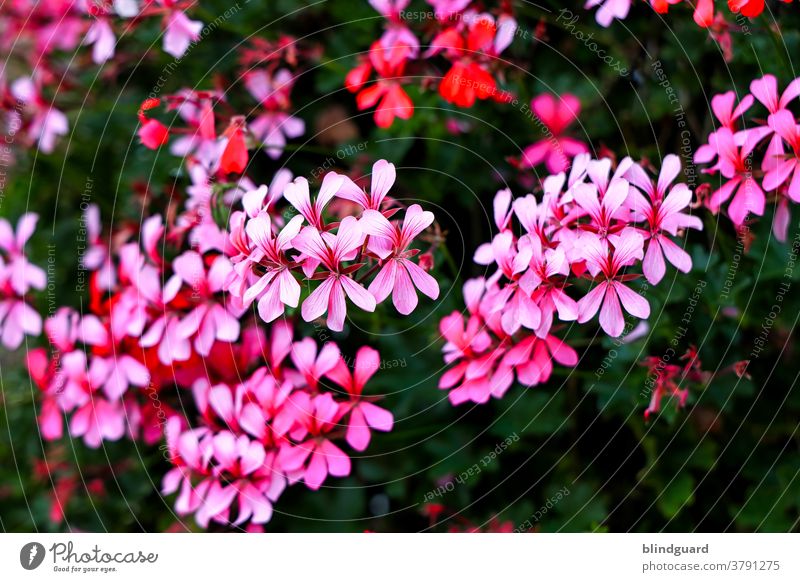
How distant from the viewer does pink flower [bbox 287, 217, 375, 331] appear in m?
0.66

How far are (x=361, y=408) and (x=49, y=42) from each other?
88cm

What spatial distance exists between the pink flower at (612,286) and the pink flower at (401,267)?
0.15m

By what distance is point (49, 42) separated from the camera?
48.6 inches

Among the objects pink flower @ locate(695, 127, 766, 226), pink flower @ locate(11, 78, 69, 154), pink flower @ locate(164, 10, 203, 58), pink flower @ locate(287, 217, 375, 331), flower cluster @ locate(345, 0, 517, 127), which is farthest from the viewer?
pink flower @ locate(11, 78, 69, 154)

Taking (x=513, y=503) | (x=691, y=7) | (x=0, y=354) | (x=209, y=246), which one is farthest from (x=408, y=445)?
(x=0, y=354)

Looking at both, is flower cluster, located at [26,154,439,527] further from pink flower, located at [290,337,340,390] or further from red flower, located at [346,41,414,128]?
red flower, located at [346,41,414,128]

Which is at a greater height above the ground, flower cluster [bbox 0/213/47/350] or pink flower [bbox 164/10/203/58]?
pink flower [bbox 164/10/203/58]

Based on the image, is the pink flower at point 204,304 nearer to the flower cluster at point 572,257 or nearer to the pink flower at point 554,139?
the flower cluster at point 572,257

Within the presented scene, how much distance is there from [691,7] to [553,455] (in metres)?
0.64

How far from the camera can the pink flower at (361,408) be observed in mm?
797

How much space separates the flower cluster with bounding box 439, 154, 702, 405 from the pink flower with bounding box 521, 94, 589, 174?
0.19 meters

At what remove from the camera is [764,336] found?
98 centimetres

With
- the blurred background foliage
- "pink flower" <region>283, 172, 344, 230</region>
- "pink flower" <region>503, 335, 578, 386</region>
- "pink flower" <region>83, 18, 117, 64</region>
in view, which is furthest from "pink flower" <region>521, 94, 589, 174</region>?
"pink flower" <region>83, 18, 117, 64</region>
